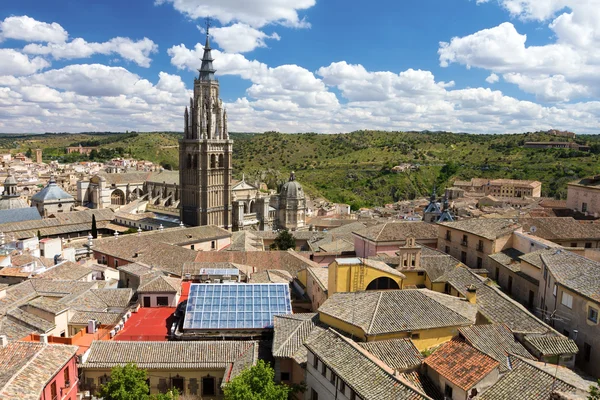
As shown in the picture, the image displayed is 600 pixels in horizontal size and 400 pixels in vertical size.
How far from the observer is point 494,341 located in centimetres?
1630

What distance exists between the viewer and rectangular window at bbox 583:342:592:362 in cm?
1677

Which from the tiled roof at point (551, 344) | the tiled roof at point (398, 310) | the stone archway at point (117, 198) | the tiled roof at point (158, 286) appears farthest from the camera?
the stone archway at point (117, 198)

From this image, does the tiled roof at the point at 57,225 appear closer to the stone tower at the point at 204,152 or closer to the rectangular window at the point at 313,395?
the stone tower at the point at 204,152

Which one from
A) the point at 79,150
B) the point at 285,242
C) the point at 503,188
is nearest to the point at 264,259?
the point at 285,242

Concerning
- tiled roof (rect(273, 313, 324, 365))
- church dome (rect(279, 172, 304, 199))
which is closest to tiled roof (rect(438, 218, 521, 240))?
tiled roof (rect(273, 313, 324, 365))

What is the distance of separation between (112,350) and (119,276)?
12.1 metres

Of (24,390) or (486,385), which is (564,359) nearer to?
(486,385)

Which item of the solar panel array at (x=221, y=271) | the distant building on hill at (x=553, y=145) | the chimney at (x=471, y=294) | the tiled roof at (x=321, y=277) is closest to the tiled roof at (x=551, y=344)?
the chimney at (x=471, y=294)

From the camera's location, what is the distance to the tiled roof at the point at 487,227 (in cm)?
2610

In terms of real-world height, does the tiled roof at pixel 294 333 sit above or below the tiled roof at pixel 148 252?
above

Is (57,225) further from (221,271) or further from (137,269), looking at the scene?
(221,271)

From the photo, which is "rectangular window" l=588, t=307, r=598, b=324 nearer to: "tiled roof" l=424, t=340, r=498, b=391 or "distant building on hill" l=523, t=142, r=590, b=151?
"tiled roof" l=424, t=340, r=498, b=391

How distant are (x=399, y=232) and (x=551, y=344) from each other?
607 inches

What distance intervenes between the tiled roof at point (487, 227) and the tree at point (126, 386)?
18.9 metres
